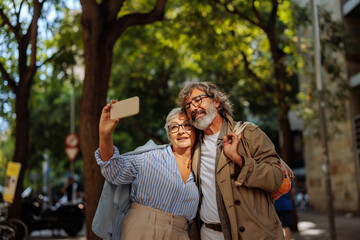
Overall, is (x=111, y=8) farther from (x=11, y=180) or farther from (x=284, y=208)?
(x=11, y=180)

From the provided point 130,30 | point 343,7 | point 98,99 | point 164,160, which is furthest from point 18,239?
point 343,7

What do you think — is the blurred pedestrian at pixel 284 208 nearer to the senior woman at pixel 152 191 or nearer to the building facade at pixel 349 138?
the senior woman at pixel 152 191

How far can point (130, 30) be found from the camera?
45.0 ft

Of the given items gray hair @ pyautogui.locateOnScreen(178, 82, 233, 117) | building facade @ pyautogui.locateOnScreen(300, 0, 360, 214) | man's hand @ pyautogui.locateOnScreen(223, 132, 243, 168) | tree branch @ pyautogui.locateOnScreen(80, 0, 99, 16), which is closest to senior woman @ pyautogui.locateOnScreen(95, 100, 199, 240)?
man's hand @ pyautogui.locateOnScreen(223, 132, 243, 168)

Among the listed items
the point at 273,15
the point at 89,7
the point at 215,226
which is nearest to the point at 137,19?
the point at 89,7

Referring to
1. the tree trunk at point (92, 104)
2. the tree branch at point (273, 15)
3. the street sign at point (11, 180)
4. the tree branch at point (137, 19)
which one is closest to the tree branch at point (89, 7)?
the tree trunk at point (92, 104)

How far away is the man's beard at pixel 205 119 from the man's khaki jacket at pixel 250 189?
26 centimetres

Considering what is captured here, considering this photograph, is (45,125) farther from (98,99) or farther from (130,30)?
(98,99)

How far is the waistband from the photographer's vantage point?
12.2 ft

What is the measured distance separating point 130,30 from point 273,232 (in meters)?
10.8

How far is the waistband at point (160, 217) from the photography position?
146 inches

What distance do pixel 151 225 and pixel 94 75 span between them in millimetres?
3359

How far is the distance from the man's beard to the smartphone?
30.7 inches

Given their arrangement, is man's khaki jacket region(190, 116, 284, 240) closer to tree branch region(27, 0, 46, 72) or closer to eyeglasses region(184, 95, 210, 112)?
eyeglasses region(184, 95, 210, 112)
